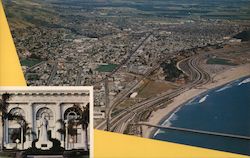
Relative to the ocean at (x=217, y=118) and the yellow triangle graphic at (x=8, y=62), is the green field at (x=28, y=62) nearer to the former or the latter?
the yellow triangle graphic at (x=8, y=62)

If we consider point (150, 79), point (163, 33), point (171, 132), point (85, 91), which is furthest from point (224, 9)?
point (85, 91)

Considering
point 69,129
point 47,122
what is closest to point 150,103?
point 69,129

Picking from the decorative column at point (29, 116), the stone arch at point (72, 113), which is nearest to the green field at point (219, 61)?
the stone arch at point (72, 113)

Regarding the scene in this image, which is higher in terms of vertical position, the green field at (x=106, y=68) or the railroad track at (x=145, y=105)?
the green field at (x=106, y=68)

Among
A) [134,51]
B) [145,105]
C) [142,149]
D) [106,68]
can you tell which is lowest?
[142,149]

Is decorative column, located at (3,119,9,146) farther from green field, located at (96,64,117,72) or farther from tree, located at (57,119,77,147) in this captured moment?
green field, located at (96,64,117,72)

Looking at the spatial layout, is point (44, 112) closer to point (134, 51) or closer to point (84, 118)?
point (84, 118)

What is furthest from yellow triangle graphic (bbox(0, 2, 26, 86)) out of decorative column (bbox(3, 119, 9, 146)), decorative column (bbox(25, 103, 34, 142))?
decorative column (bbox(3, 119, 9, 146))
